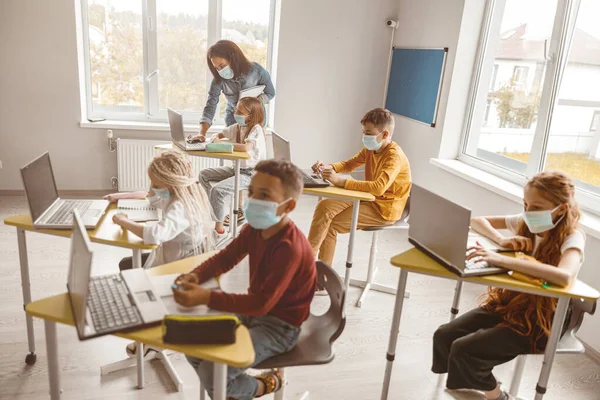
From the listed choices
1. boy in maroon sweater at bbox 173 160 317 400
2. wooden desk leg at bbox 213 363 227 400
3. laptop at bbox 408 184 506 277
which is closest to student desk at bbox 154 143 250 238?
laptop at bbox 408 184 506 277

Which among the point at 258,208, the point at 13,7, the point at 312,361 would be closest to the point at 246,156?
the point at 258,208

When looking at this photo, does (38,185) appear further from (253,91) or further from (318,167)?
(253,91)

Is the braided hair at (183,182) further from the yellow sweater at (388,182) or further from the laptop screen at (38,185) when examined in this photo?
the yellow sweater at (388,182)

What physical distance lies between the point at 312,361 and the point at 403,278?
56cm

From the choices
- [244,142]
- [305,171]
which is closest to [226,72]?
[244,142]

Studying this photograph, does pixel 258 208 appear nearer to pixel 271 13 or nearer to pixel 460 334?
pixel 460 334

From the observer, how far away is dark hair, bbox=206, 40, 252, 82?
392cm

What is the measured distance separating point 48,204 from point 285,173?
1.18m

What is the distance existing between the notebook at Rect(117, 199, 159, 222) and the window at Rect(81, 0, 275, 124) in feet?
9.35

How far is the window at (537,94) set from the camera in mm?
3054

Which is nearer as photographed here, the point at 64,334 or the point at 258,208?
the point at 258,208

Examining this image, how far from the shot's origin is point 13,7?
13.8ft

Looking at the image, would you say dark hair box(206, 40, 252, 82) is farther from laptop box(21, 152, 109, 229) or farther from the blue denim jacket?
laptop box(21, 152, 109, 229)

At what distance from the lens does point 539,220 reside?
191 centimetres
